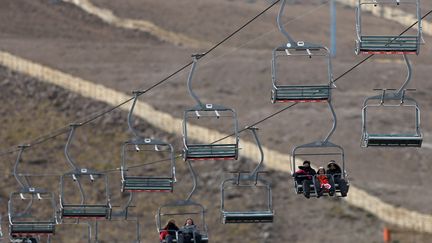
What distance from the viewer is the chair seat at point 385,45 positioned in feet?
125

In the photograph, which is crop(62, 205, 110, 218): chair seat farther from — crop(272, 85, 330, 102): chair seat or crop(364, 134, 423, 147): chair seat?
crop(364, 134, 423, 147): chair seat

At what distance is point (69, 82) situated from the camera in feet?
293

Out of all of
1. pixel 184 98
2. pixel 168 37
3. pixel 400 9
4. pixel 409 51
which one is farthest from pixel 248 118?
pixel 409 51

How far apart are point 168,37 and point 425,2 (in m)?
19.6

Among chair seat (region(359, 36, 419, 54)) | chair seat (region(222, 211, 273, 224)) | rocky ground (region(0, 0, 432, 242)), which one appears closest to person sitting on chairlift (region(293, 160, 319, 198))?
chair seat (region(222, 211, 273, 224))

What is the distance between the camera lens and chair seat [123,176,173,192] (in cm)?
4181

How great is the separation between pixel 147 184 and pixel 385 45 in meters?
6.59

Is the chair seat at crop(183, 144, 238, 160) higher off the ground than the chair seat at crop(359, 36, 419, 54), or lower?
lower

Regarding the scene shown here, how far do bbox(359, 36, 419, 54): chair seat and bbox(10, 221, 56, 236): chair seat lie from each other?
9745 millimetres

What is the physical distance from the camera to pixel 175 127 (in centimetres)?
8388

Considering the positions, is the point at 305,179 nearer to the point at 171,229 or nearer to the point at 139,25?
the point at 171,229

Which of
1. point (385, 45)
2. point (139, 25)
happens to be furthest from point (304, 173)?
point (139, 25)

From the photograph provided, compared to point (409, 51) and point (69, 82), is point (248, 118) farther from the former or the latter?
point (409, 51)

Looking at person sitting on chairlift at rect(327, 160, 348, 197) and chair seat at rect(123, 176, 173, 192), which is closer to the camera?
person sitting on chairlift at rect(327, 160, 348, 197)
